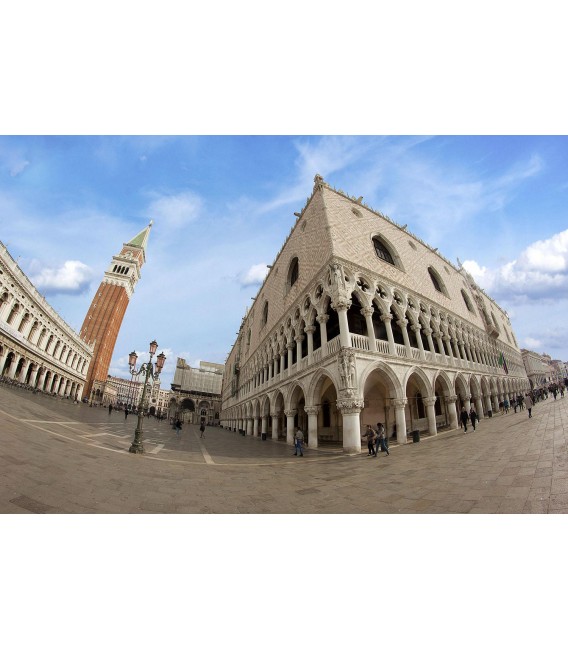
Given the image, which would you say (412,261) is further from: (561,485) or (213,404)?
(213,404)

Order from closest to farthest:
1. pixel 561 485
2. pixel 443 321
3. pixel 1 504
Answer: pixel 1 504
pixel 561 485
pixel 443 321

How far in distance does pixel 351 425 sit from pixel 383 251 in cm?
1257

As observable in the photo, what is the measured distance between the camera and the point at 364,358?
11.0 m

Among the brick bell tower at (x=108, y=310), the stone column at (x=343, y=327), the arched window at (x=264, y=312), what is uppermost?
the brick bell tower at (x=108, y=310)

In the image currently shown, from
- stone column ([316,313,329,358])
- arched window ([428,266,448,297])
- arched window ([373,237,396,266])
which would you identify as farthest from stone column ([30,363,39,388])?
arched window ([428,266,448,297])

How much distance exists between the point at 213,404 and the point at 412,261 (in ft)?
180

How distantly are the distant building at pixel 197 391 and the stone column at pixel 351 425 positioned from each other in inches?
2088

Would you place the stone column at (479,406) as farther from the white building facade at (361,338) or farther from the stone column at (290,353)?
the stone column at (290,353)

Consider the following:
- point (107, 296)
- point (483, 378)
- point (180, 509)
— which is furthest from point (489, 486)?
point (107, 296)

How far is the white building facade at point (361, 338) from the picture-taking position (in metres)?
11.7

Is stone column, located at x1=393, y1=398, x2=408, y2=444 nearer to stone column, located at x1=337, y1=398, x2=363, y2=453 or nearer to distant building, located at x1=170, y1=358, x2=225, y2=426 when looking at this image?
stone column, located at x1=337, y1=398, x2=363, y2=453

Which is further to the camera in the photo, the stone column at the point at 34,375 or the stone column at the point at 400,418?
the stone column at the point at 34,375

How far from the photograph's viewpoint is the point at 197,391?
6222 centimetres

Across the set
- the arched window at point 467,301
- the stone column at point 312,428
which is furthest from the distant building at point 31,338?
the arched window at point 467,301
